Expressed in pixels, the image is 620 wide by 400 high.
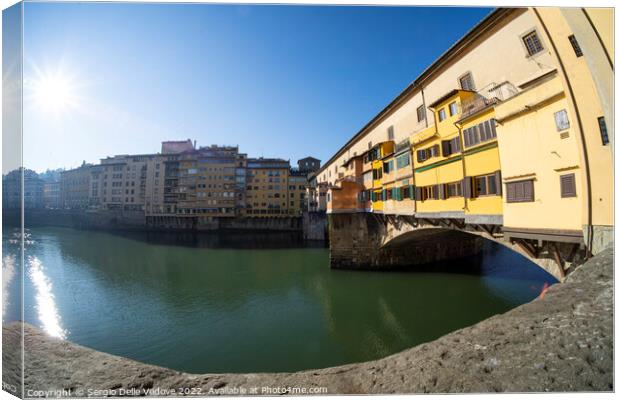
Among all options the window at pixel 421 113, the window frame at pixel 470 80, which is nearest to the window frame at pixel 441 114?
the window frame at pixel 470 80

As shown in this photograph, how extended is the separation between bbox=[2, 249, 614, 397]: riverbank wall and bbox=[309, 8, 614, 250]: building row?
2255 millimetres

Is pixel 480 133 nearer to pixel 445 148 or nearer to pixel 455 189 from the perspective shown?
pixel 445 148

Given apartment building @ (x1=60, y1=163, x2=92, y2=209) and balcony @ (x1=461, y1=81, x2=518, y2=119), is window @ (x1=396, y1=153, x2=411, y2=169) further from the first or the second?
apartment building @ (x1=60, y1=163, x2=92, y2=209)

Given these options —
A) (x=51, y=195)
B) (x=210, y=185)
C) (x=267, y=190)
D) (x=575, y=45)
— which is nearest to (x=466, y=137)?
(x=575, y=45)

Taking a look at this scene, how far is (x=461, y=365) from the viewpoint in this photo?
3.13 meters

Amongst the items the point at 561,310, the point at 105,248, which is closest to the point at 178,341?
the point at 561,310

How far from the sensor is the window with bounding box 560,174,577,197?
6.01 m

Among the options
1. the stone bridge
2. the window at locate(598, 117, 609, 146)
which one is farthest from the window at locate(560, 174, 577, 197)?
the stone bridge

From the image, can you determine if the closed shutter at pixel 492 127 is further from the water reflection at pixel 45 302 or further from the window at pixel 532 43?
the water reflection at pixel 45 302

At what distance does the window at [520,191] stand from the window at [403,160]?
664 centimetres

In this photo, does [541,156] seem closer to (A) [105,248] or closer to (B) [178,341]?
(B) [178,341]

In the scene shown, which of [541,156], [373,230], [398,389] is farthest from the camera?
[373,230]

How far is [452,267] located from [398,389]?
2129cm

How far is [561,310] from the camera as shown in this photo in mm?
3320
